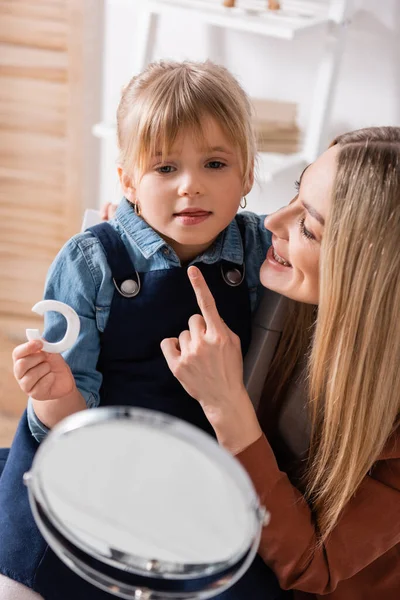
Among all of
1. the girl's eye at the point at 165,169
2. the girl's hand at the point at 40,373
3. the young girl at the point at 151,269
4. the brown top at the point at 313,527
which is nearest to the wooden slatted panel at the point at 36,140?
the young girl at the point at 151,269

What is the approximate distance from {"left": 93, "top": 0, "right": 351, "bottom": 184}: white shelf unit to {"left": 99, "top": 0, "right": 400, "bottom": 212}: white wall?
0.07m

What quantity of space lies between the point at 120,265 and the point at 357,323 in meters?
0.43

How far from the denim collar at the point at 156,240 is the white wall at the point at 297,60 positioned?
0.56 metres

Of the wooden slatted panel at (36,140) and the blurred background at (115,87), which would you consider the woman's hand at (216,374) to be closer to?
the blurred background at (115,87)

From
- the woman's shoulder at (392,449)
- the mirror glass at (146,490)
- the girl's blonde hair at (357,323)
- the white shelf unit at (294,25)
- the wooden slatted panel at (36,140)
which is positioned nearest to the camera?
the mirror glass at (146,490)

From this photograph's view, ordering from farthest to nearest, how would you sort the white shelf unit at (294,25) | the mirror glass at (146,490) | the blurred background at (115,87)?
1. the blurred background at (115,87)
2. the white shelf unit at (294,25)
3. the mirror glass at (146,490)

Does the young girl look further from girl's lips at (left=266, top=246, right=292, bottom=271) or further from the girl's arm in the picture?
girl's lips at (left=266, top=246, right=292, bottom=271)

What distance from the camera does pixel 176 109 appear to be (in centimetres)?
132

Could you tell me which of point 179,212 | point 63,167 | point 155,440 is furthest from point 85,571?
point 63,167

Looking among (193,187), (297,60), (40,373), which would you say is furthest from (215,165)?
(297,60)

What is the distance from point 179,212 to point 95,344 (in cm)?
27

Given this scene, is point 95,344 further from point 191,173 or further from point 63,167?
point 63,167

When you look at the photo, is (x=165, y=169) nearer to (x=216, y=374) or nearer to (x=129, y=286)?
(x=129, y=286)

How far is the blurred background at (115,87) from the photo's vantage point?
2.08 m
